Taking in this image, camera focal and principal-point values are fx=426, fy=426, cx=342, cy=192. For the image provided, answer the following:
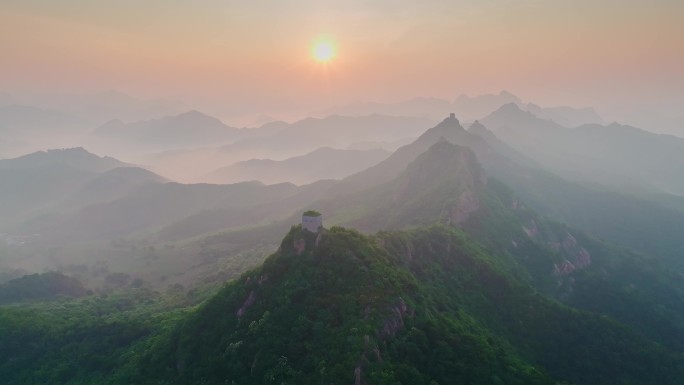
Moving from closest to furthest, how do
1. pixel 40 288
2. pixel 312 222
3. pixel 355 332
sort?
pixel 355 332, pixel 312 222, pixel 40 288

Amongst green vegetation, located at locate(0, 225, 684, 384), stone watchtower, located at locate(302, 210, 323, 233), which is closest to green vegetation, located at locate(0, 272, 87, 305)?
green vegetation, located at locate(0, 225, 684, 384)

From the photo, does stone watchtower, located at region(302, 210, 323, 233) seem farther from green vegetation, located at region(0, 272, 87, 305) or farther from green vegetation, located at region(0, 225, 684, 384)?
green vegetation, located at region(0, 272, 87, 305)

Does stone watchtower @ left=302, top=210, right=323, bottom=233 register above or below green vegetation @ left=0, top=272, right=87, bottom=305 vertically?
above

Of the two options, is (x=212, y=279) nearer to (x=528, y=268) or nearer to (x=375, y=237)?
(x=375, y=237)

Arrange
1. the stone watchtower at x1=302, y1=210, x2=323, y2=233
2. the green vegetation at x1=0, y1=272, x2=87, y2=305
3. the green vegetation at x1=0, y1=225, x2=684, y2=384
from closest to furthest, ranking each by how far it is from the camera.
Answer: the green vegetation at x1=0, y1=225, x2=684, y2=384
the stone watchtower at x1=302, y1=210, x2=323, y2=233
the green vegetation at x1=0, y1=272, x2=87, y2=305

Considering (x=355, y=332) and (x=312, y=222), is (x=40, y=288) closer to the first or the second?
(x=312, y=222)

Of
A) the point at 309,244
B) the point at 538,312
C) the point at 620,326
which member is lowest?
the point at 620,326

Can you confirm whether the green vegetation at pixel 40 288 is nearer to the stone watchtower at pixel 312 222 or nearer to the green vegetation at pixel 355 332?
the green vegetation at pixel 355 332

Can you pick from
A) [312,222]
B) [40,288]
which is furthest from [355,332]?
[40,288]

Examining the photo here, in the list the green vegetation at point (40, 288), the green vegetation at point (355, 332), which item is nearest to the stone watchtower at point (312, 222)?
the green vegetation at point (355, 332)

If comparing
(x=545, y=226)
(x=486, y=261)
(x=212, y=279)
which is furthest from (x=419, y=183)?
(x=212, y=279)

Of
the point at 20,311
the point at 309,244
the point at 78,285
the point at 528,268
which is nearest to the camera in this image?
the point at 309,244
